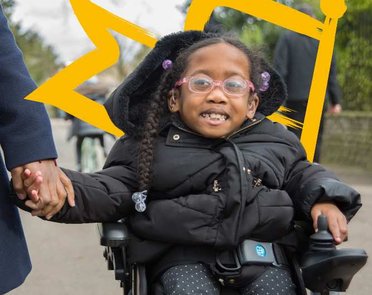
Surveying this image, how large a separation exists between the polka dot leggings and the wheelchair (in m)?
0.07

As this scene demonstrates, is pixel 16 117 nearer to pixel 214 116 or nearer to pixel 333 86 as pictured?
pixel 214 116

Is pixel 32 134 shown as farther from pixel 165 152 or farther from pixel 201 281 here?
pixel 201 281

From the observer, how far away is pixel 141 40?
3.03 meters

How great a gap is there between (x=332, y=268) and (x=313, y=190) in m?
0.37

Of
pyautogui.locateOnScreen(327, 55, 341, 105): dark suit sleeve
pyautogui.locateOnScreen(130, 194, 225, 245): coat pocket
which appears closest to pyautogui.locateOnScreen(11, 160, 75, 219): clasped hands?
pyautogui.locateOnScreen(130, 194, 225, 245): coat pocket

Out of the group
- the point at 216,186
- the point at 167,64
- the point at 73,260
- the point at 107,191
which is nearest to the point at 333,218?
the point at 216,186

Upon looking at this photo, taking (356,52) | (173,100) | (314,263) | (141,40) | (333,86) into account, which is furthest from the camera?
(356,52)

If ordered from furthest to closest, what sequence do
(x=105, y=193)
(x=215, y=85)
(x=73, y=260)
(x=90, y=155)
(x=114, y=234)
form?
(x=90, y=155) → (x=73, y=260) → (x=215, y=85) → (x=105, y=193) → (x=114, y=234)

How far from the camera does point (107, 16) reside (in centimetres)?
295

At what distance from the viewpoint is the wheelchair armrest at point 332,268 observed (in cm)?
225

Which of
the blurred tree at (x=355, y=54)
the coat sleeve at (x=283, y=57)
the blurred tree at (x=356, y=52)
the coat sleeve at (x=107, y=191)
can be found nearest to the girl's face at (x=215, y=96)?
the coat sleeve at (x=107, y=191)

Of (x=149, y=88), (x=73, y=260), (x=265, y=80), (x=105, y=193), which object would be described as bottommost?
(x=73, y=260)

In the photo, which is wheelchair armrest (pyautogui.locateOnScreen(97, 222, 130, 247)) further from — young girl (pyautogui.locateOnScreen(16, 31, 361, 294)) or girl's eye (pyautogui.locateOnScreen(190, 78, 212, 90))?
girl's eye (pyautogui.locateOnScreen(190, 78, 212, 90))

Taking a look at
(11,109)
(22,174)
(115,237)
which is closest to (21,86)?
(11,109)
